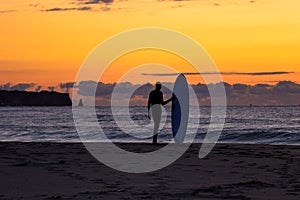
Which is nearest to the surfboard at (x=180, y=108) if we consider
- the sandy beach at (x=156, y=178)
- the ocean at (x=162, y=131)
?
the sandy beach at (x=156, y=178)

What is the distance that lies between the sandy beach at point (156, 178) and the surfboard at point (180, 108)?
5.01 metres

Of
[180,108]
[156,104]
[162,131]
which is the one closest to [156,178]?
[156,104]

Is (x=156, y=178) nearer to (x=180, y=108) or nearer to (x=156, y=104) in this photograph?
(x=156, y=104)

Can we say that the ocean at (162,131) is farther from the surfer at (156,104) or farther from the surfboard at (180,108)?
the surfer at (156,104)

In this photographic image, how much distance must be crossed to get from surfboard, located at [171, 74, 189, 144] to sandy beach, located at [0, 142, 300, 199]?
16.4ft

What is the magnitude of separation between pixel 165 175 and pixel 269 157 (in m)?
3.98

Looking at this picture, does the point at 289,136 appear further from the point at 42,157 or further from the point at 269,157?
→ the point at 42,157

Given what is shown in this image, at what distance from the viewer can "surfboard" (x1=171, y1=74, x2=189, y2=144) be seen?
59.5 feet

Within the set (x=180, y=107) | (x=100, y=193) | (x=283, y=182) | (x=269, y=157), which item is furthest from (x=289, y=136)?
(x=100, y=193)

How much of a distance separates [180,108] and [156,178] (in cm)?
980

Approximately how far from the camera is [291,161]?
11539 millimetres

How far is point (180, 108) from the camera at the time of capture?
734 inches

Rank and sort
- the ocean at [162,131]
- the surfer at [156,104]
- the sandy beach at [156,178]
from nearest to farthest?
the sandy beach at [156,178]
the surfer at [156,104]
the ocean at [162,131]

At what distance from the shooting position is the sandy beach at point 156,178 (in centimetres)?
735
